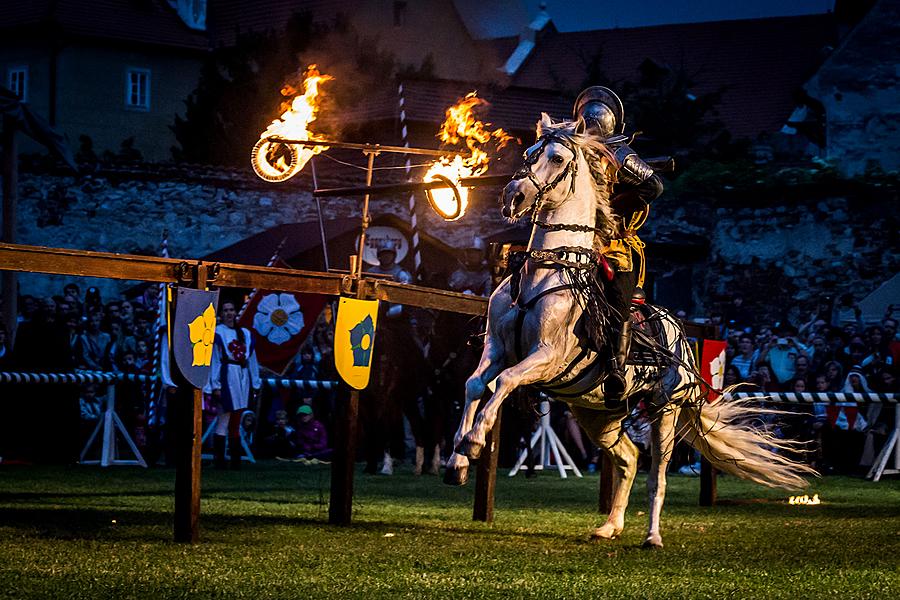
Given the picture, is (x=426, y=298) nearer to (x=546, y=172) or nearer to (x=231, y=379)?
(x=546, y=172)

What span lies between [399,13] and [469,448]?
57.9 metres

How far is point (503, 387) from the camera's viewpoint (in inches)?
361

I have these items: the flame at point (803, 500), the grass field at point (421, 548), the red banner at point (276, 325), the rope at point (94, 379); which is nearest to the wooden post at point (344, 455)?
the grass field at point (421, 548)

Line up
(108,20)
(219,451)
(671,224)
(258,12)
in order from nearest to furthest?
(219,451)
(671,224)
(108,20)
(258,12)

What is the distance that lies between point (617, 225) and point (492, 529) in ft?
8.64

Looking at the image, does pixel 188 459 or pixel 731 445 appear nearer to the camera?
pixel 188 459

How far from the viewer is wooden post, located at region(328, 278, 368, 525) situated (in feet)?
36.4

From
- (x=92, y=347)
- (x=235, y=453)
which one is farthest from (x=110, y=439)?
(x=92, y=347)

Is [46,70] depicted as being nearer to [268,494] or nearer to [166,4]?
[166,4]

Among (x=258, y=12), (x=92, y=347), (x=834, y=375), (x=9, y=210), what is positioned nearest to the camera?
(x=834, y=375)

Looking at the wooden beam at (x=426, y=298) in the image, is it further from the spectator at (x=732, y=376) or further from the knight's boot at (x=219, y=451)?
the spectator at (x=732, y=376)

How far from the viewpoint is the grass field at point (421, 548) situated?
774 centimetres

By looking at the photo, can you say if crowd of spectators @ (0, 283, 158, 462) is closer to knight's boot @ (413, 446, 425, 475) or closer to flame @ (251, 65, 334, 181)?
knight's boot @ (413, 446, 425, 475)

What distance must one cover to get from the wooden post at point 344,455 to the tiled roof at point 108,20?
46.9m
